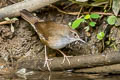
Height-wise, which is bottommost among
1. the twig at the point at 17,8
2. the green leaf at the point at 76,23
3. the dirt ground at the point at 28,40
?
the dirt ground at the point at 28,40

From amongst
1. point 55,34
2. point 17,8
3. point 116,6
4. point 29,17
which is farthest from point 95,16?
point 17,8

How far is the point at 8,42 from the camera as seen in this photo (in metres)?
6.50

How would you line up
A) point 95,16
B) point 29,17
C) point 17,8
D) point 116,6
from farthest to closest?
point 17,8, point 29,17, point 95,16, point 116,6

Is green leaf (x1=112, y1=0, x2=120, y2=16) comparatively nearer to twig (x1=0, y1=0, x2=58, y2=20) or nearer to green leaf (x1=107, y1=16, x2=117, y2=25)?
green leaf (x1=107, y1=16, x2=117, y2=25)

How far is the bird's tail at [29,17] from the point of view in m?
6.18

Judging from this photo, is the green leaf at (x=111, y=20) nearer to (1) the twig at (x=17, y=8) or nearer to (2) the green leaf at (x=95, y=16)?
(2) the green leaf at (x=95, y=16)

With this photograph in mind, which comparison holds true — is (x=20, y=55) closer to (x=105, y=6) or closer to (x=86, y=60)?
(x=86, y=60)

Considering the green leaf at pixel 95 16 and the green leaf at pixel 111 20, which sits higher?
the green leaf at pixel 95 16

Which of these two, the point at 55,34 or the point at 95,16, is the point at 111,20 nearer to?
the point at 95,16

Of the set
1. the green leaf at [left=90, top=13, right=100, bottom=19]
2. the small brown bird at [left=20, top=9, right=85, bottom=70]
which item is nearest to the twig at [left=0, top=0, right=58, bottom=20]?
the small brown bird at [left=20, top=9, right=85, bottom=70]

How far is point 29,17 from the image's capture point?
620 centimetres

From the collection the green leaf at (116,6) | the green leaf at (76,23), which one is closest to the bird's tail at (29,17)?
the green leaf at (76,23)

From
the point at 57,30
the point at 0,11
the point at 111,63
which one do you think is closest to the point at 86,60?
the point at 111,63

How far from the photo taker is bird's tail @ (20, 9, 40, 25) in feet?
20.3
